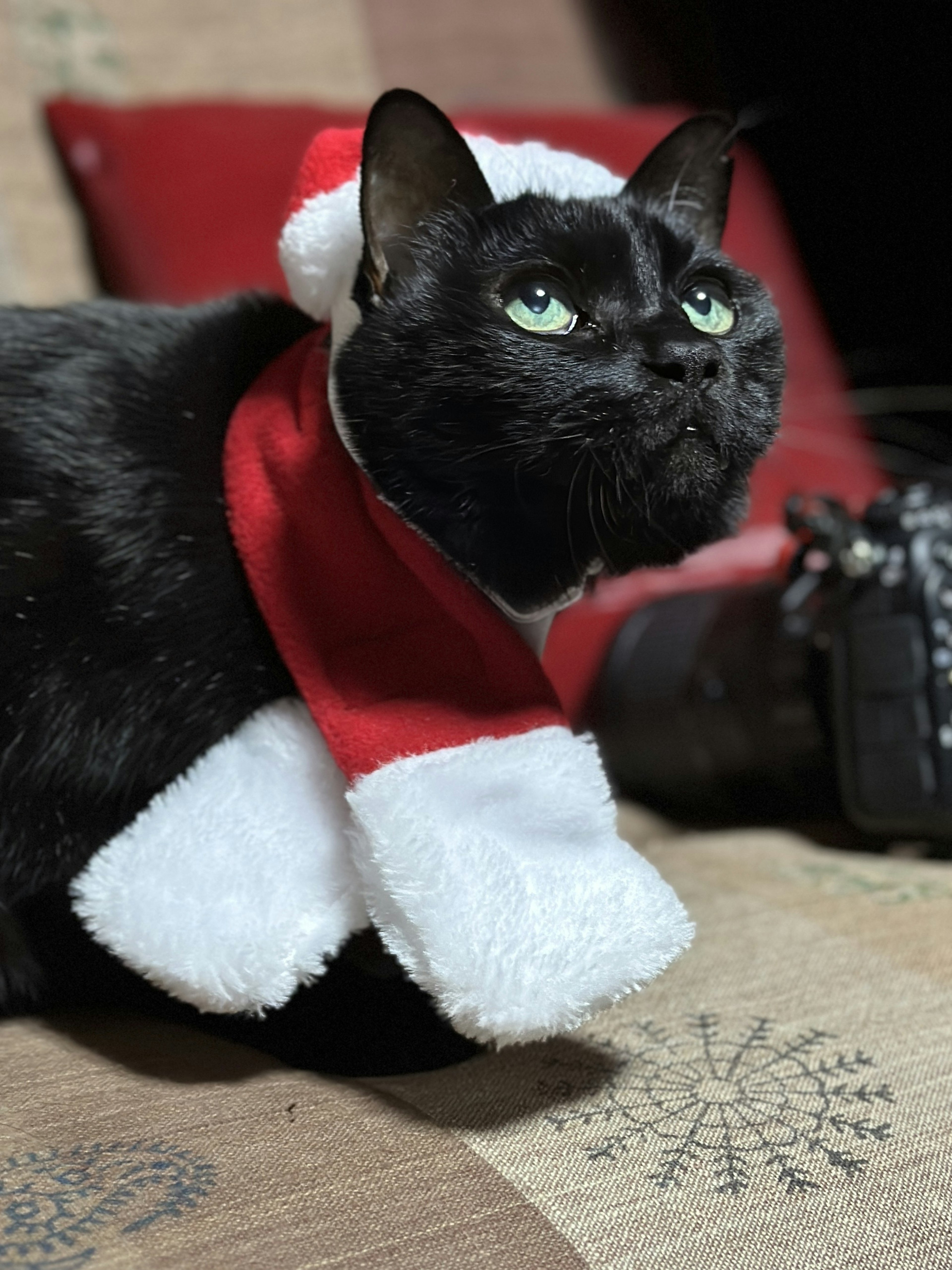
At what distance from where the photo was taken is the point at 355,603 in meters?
0.51

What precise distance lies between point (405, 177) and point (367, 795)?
0.26 metres

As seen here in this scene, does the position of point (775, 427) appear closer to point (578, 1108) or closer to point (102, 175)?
point (578, 1108)

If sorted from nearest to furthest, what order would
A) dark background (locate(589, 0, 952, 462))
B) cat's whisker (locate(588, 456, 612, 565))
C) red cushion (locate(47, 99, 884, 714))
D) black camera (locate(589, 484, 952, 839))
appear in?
1. cat's whisker (locate(588, 456, 612, 565))
2. black camera (locate(589, 484, 952, 839))
3. red cushion (locate(47, 99, 884, 714))
4. dark background (locate(589, 0, 952, 462))

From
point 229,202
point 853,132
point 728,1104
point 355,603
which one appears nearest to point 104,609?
point 355,603

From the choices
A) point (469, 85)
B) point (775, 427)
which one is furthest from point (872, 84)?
point (775, 427)

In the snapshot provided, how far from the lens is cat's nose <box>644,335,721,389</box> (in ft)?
1.44

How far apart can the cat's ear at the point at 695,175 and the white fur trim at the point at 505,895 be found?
0.92ft

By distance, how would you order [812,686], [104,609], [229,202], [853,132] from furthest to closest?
1. [853,132]
2. [229,202]
3. [812,686]
4. [104,609]

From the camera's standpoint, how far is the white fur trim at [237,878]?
472 mm

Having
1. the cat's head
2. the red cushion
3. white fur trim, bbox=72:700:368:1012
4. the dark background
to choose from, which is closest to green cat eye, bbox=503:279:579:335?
the cat's head

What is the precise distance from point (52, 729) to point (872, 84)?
1185 millimetres

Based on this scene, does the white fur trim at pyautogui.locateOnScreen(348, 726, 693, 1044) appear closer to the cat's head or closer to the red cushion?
the cat's head

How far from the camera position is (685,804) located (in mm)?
940

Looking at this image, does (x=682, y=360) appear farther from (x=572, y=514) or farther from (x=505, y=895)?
(x=505, y=895)
